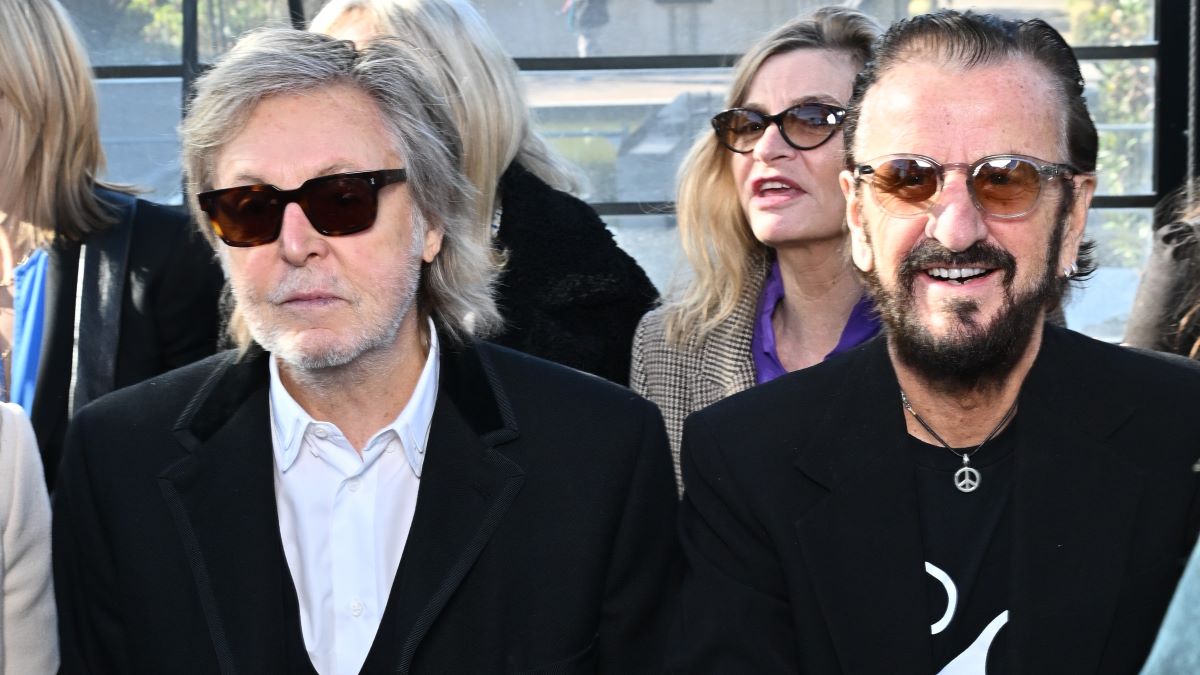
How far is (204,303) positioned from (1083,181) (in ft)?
7.07

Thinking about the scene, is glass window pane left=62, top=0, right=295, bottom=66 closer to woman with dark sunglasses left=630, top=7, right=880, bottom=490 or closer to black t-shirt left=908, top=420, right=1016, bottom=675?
woman with dark sunglasses left=630, top=7, right=880, bottom=490

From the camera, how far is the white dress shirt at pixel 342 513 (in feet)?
8.70

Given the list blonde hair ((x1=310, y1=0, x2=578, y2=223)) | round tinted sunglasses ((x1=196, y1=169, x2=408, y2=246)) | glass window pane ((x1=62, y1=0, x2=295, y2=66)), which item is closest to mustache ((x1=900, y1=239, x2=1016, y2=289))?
round tinted sunglasses ((x1=196, y1=169, x2=408, y2=246))

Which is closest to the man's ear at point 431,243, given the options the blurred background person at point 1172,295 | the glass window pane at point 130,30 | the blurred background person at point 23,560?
the blurred background person at point 23,560

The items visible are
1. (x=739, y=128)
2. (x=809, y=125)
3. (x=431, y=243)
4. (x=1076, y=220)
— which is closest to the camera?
(x=1076, y=220)

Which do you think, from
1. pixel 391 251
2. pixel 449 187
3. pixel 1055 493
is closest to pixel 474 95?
pixel 449 187

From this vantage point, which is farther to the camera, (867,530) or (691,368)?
(691,368)

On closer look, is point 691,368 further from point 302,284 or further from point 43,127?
point 43,127

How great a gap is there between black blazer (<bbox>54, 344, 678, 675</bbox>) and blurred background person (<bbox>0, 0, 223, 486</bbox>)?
678 millimetres

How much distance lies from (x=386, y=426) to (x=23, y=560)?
2.36 ft

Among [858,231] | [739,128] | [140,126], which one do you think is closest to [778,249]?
[739,128]

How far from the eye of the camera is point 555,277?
12.4 ft

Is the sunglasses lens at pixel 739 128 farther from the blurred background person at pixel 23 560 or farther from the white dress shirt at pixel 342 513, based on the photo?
the blurred background person at pixel 23 560

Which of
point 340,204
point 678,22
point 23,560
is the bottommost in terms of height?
point 23,560
